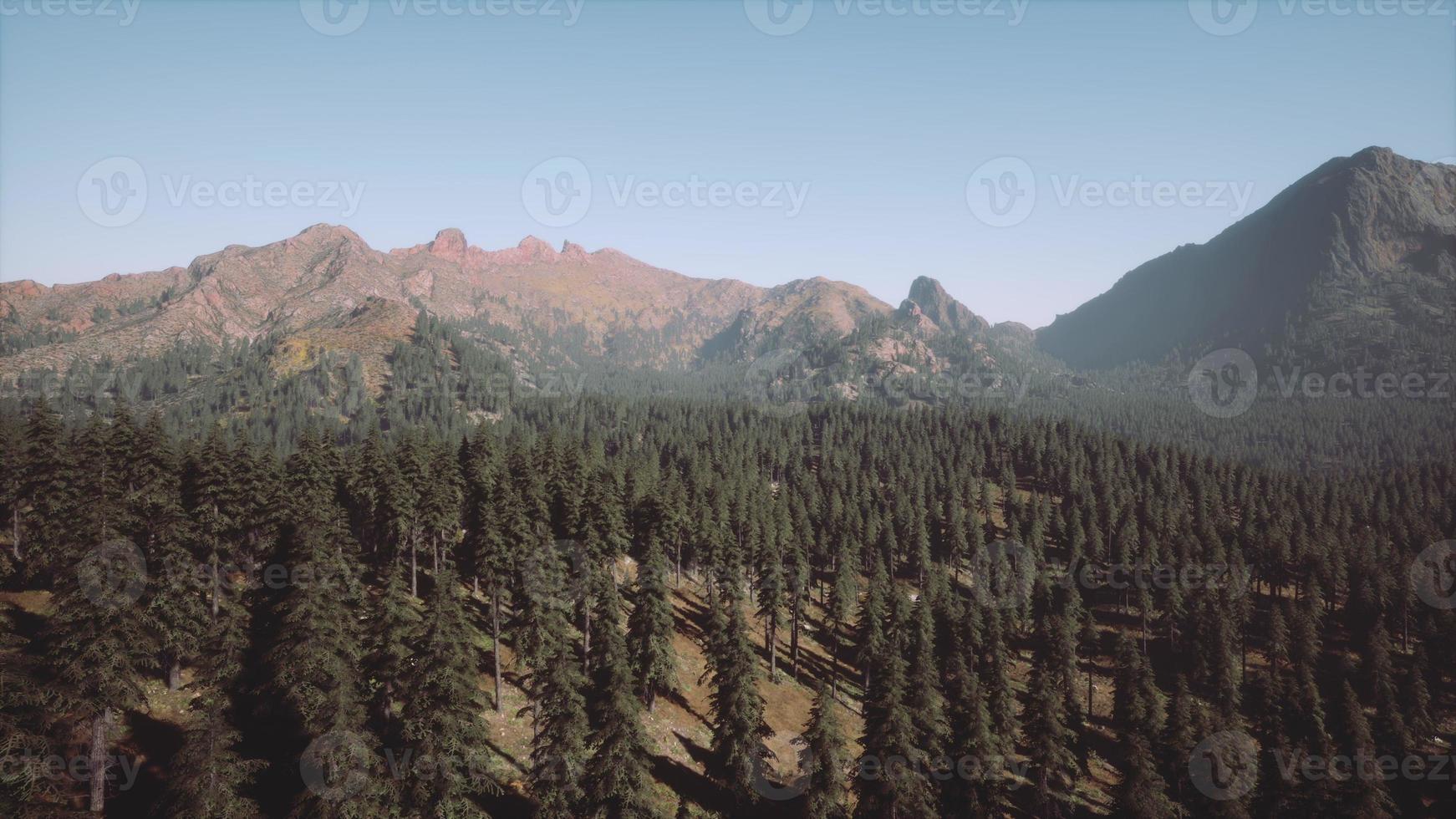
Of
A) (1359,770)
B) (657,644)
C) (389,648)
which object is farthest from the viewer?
(657,644)

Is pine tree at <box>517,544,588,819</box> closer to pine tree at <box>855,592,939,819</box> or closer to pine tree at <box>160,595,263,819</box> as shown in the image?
pine tree at <box>160,595,263,819</box>

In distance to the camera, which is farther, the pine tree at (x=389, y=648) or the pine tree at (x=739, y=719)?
the pine tree at (x=739, y=719)

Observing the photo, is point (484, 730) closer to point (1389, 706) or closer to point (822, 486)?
point (1389, 706)

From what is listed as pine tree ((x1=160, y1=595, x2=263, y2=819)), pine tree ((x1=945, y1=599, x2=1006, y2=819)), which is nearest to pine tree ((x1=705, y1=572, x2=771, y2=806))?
pine tree ((x1=945, y1=599, x2=1006, y2=819))

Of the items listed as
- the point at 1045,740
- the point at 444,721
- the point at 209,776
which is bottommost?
the point at 1045,740

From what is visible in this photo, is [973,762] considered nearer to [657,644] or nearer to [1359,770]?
[657,644]

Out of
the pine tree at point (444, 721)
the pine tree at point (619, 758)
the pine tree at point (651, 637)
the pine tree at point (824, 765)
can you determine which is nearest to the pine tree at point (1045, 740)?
the pine tree at point (824, 765)

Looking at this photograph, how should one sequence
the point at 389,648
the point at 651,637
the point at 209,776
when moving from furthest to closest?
the point at 651,637, the point at 389,648, the point at 209,776

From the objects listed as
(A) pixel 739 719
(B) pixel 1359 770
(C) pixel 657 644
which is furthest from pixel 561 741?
(B) pixel 1359 770

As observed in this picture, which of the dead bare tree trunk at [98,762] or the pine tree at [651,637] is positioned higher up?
the dead bare tree trunk at [98,762]

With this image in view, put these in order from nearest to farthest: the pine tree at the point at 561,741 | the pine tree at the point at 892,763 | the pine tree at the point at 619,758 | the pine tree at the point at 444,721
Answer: the pine tree at the point at 444,721, the pine tree at the point at 561,741, the pine tree at the point at 619,758, the pine tree at the point at 892,763

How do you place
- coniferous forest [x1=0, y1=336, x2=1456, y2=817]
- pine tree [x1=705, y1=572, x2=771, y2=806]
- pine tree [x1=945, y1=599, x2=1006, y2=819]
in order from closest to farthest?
1. coniferous forest [x1=0, y1=336, x2=1456, y2=817]
2. pine tree [x1=945, y1=599, x2=1006, y2=819]
3. pine tree [x1=705, y1=572, x2=771, y2=806]

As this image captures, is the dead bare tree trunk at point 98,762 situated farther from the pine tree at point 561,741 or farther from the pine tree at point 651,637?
the pine tree at point 651,637
